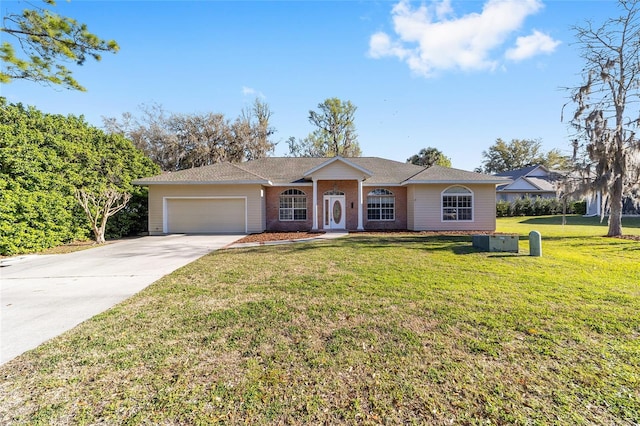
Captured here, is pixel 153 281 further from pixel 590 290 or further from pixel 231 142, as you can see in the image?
pixel 231 142

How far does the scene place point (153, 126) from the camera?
29.0 meters

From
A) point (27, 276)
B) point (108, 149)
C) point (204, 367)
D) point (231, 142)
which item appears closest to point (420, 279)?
point (204, 367)

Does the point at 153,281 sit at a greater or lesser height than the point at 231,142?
lesser

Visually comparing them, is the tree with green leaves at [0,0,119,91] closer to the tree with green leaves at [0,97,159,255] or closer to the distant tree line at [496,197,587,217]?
the tree with green leaves at [0,97,159,255]

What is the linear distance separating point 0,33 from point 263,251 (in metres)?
8.26

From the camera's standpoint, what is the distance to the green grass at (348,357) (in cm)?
238

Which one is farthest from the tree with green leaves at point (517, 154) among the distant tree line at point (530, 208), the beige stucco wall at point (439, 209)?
the beige stucco wall at point (439, 209)

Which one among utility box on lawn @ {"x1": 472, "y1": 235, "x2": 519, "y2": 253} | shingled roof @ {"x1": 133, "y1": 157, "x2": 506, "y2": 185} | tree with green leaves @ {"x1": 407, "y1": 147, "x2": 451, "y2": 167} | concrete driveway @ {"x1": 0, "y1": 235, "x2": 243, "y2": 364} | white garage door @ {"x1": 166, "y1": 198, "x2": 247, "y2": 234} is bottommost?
concrete driveway @ {"x1": 0, "y1": 235, "x2": 243, "y2": 364}

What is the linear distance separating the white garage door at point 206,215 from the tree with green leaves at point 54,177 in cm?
244

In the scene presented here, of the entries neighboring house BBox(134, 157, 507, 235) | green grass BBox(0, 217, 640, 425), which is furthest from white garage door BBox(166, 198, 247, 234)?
green grass BBox(0, 217, 640, 425)

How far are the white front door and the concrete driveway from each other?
7.74 meters

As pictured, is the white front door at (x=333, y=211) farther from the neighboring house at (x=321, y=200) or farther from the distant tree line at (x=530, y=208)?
the distant tree line at (x=530, y=208)

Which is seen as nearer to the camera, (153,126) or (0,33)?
(0,33)

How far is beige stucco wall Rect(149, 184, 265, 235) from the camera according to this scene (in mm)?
15719
